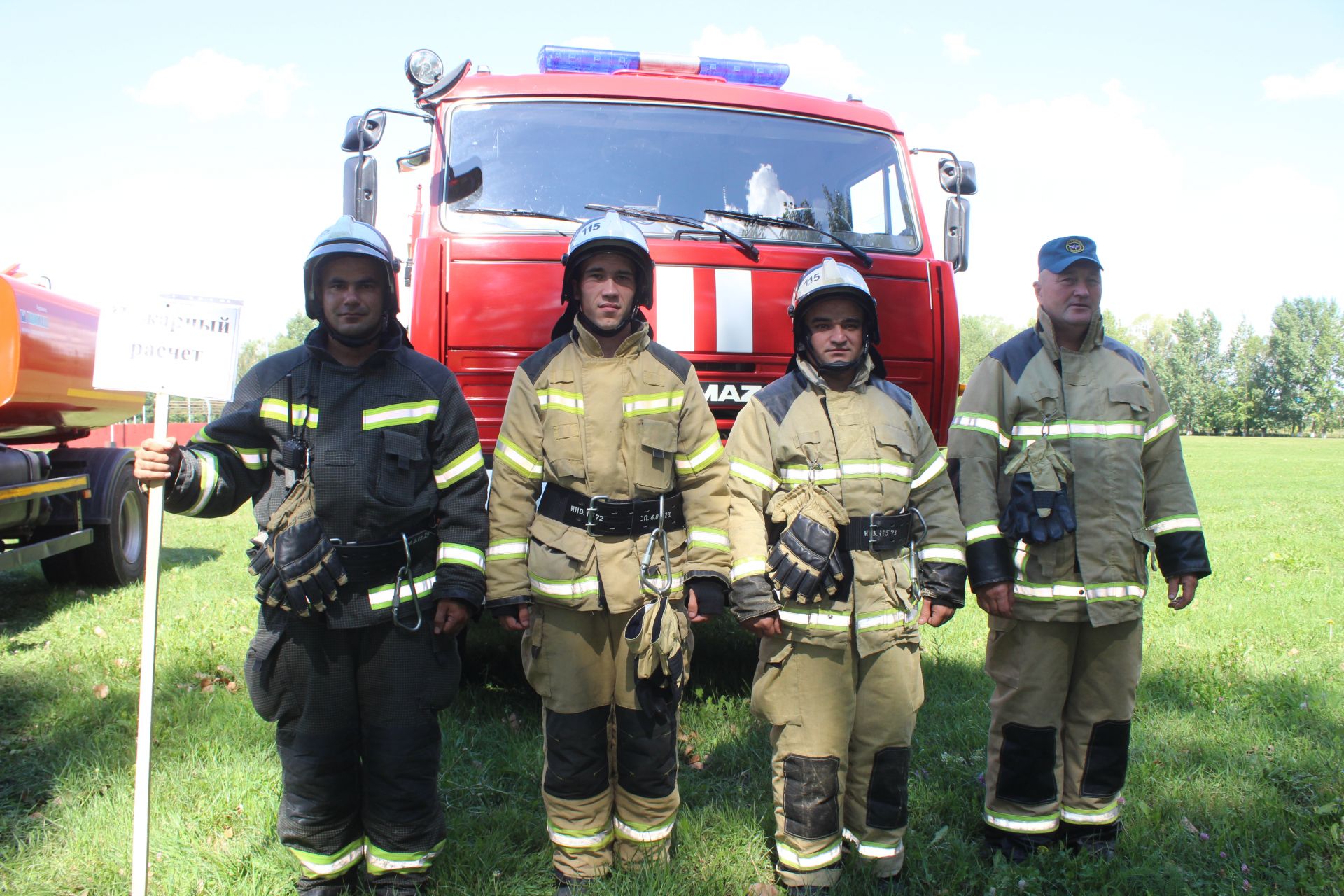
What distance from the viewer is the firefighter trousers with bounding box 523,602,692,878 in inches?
112

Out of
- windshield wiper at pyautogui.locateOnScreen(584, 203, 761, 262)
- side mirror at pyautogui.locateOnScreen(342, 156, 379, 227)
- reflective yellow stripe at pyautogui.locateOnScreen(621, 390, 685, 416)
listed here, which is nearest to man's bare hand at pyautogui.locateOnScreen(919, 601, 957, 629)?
reflective yellow stripe at pyautogui.locateOnScreen(621, 390, 685, 416)

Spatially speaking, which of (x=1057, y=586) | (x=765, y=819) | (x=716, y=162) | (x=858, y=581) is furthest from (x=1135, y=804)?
(x=716, y=162)

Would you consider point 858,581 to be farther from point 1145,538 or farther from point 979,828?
point 979,828

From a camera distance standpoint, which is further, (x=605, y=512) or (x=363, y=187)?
(x=363, y=187)

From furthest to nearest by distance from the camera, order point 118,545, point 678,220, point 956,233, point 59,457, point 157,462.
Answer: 1. point 118,545
2. point 59,457
3. point 956,233
4. point 678,220
5. point 157,462

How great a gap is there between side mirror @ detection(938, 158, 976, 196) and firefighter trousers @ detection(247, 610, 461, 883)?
3.74m

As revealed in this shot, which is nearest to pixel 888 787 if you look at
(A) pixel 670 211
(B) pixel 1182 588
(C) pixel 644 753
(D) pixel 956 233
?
(C) pixel 644 753

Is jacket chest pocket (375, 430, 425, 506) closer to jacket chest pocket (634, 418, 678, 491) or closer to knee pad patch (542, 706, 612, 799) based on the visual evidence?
jacket chest pocket (634, 418, 678, 491)

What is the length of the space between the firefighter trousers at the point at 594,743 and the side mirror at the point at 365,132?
8.75 feet

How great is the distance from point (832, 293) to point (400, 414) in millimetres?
1453

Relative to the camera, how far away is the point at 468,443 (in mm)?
2861

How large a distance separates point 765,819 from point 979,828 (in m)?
0.82

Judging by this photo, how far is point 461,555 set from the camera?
109 inches

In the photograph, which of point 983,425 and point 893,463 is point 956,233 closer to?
point 983,425
